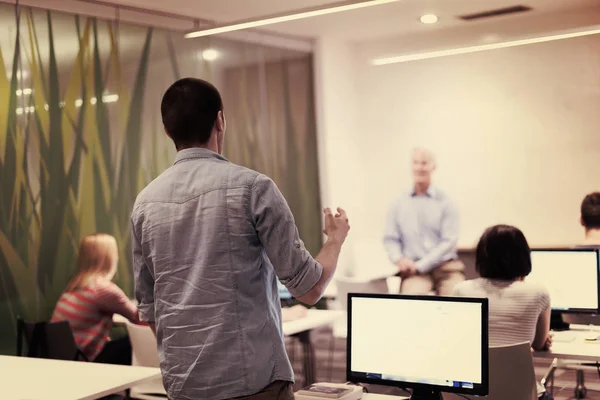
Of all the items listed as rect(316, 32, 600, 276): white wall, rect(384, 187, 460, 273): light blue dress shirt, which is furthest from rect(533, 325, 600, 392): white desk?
rect(316, 32, 600, 276): white wall

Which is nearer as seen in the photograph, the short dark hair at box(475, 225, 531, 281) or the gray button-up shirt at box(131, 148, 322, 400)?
the gray button-up shirt at box(131, 148, 322, 400)

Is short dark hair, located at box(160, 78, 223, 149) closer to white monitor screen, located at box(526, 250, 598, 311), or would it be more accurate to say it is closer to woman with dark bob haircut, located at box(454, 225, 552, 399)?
woman with dark bob haircut, located at box(454, 225, 552, 399)

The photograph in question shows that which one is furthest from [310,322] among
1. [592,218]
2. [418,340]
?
[418,340]

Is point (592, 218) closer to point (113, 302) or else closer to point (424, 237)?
point (424, 237)

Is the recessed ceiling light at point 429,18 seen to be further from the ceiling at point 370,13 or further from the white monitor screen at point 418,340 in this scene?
the white monitor screen at point 418,340

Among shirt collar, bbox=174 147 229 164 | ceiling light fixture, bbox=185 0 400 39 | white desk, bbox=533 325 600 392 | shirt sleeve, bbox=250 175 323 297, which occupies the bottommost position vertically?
white desk, bbox=533 325 600 392

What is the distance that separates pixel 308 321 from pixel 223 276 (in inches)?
132

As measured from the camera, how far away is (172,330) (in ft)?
6.98

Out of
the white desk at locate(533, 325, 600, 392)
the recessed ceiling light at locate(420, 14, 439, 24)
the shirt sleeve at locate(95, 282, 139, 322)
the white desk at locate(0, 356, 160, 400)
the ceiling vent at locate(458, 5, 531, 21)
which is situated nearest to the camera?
the white desk at locate(0, 356, 160, 400)

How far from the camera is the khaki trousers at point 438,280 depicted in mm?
7246

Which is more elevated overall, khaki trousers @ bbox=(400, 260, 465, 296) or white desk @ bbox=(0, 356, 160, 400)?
white desk @ bbox=(0, 356, 160, 400)

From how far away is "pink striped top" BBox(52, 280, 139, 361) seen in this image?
202 inches

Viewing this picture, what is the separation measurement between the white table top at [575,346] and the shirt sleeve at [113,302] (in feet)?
8.23

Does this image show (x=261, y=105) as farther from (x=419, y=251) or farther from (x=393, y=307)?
(x=393, y=307)
